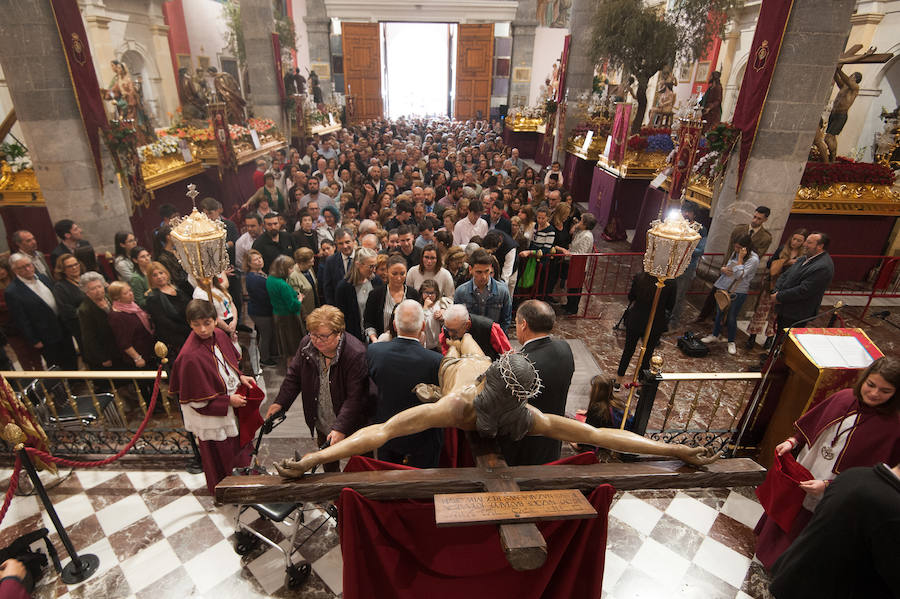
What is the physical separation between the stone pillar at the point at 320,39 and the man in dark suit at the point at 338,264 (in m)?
22.1

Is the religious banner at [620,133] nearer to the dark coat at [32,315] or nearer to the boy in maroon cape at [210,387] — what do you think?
the boy in maroon cape at [210,387]

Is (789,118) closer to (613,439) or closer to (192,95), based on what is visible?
(613,439)

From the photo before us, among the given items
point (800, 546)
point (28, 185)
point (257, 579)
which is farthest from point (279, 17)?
point (800, 546)

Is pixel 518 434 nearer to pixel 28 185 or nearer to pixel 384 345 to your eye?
pixel 384 345

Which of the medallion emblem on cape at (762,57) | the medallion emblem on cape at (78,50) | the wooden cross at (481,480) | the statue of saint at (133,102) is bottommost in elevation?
the wooden cross at (481,480)

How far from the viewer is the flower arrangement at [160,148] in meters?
8.64

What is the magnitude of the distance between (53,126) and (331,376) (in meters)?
5.83

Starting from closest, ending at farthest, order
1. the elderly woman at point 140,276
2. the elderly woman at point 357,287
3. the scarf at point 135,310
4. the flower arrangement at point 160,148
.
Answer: the scarf at point 135,310
the elderly woman at point 357,287
the elderly woman at point 140,276
the flower arrangement at point 160,148

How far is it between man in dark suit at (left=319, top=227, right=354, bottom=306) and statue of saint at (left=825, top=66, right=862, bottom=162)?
894 centimetres

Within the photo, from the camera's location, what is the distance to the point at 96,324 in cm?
465

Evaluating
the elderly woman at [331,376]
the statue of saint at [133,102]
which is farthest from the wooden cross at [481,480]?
the statue of saint at [133,102]

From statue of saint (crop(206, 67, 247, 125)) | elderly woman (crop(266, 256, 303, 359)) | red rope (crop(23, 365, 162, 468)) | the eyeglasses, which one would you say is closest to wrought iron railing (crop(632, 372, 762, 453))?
the eyeglasses

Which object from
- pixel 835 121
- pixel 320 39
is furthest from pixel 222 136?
pixel 320 39

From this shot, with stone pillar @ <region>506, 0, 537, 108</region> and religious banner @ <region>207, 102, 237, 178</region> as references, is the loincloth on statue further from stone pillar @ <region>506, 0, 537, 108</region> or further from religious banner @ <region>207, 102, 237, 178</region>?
stone pillar @ <region>506, 0, 537, 108</region>
